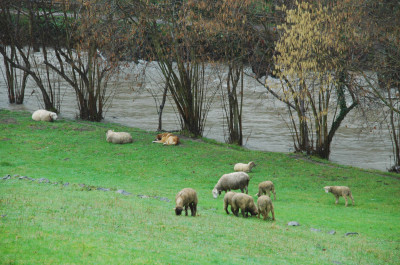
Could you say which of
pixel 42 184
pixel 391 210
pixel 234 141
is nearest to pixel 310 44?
pixel 391 210

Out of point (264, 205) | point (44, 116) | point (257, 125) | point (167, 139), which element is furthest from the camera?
point (257, 125)

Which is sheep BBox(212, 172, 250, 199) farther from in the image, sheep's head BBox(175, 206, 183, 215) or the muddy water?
the muddy water

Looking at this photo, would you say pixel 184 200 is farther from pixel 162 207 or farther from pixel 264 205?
pixel 264 205

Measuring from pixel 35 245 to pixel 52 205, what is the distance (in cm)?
386

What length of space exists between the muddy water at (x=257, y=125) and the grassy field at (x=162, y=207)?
13.8 ft

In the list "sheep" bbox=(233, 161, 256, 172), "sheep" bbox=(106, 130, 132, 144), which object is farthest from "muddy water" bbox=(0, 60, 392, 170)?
"sheep" bbox=(233, 161, 256, 172)

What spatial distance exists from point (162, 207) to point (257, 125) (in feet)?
73.3

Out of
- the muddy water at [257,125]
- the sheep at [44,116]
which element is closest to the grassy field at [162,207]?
the sheep at [44,116]

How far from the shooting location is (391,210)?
1535cm

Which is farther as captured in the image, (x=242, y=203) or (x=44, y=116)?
(x=44, y=116)

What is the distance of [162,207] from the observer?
1260cm

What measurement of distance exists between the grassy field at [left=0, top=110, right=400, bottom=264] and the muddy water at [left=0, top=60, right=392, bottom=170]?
421 centimetres

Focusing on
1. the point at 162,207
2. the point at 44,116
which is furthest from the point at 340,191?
the point at 44,116

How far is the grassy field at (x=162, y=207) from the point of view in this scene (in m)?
7.86
